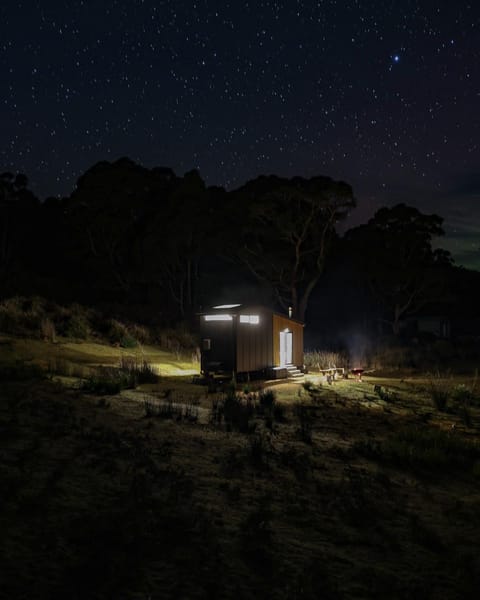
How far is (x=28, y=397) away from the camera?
9750 millimetres

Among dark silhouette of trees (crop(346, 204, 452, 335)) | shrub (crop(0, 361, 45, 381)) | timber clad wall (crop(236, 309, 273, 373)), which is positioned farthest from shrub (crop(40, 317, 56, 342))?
dark silhouette of trees (crop(346, 204, 452, 335))

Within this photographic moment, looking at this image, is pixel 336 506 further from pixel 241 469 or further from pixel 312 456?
pixel 312 456

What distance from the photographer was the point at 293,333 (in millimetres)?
21344

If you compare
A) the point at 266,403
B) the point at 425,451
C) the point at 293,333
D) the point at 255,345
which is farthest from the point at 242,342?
the point at 425,451

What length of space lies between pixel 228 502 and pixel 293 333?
631 inches

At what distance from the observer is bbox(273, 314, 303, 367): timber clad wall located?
19.9 m

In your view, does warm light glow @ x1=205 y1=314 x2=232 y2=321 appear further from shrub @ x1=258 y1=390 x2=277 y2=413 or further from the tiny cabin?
shrub @ x1=258 y1=390 x2=277 y2=413

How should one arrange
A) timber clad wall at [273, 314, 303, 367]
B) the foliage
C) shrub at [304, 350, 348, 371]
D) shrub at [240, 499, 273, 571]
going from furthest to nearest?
shrub at [304, 350, 348, 371] → timber clad wall at [273, 314, 303, 367] → the foliage → shrub at [240, 499, 273, 571]

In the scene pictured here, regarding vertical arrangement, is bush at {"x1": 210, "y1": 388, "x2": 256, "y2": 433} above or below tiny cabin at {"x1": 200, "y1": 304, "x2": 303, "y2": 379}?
below

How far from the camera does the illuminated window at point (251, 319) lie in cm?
1846

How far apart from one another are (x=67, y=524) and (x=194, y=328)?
85.3 feet

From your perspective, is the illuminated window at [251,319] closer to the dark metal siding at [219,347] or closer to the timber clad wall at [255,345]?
the timber clad wall at [255,345]

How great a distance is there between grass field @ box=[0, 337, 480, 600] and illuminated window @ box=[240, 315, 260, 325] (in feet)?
25.0

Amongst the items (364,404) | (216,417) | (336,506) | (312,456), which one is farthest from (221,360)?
(336,506)
